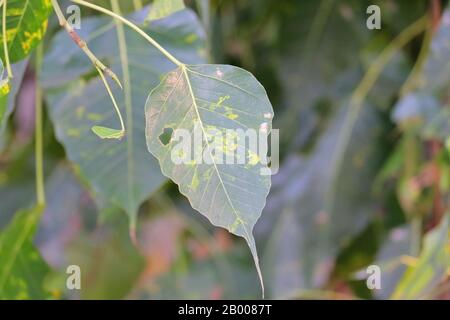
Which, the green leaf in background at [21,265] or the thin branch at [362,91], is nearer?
the green leaf in background at [21,265]

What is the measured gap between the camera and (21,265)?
2.47ft

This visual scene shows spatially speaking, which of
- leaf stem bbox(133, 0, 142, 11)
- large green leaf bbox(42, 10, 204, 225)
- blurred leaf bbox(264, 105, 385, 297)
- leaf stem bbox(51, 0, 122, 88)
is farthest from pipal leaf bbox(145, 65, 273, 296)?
blurred leaf bbox(264, 105, 385, 297)

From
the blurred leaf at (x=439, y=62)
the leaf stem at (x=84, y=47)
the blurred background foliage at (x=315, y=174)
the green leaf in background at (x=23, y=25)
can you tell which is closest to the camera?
the leaf stem at (x=84, y=47)

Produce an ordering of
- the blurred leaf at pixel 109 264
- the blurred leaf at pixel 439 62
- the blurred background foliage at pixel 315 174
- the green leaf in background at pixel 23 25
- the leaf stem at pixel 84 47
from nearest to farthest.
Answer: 1. the leaf stem at pixel 84 47
2. the green leaf in background at pixel 23 25
3. the blurred leaf at pixel 439 62
4. the blurred background foliage at pixel 315 174
5. the blurred leaf at pixel 109 264

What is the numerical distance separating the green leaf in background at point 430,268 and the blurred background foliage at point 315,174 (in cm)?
13

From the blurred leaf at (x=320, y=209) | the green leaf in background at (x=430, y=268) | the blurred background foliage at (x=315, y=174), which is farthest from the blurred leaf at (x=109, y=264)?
the green leaf in background at (x=430, y=268)

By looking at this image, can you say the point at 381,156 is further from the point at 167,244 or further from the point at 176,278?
the point at 167,244

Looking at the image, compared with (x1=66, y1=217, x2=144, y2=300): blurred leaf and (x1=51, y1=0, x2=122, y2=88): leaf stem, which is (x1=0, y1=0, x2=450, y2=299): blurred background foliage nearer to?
(x1=66, y1=217, x2=144, y2=300): blurred leaf

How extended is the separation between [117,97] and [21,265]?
7.7 inches

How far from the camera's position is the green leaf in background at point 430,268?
0.70 meters

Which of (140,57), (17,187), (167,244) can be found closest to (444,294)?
(140,57)

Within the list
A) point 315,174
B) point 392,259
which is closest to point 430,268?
point 392,259

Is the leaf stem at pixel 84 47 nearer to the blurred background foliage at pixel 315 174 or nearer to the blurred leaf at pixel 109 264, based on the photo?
the blurred background foliage at pixel 315 174
